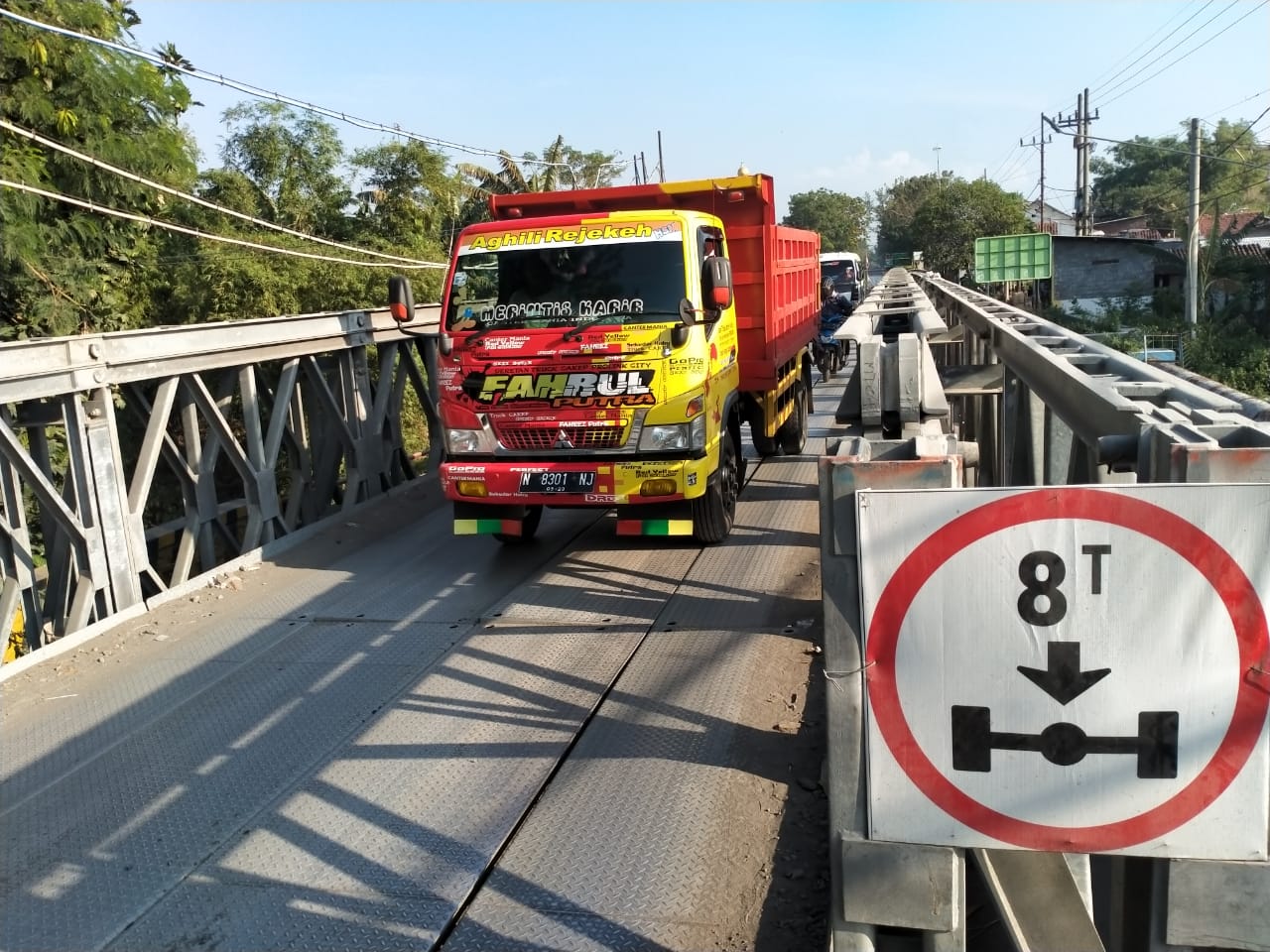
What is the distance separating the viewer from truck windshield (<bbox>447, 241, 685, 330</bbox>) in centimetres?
754

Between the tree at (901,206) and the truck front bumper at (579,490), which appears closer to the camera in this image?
the truck front bumper at (579,490)

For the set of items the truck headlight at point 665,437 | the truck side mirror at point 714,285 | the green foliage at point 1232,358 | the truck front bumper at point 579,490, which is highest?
the truck side mirror at point 714,285

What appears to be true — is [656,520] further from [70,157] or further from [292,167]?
[292,167]

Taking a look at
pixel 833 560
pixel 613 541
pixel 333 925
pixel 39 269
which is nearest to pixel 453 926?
pixel 333 925

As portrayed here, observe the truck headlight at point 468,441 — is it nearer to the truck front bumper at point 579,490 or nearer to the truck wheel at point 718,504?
the truck front bumper at point 579,490

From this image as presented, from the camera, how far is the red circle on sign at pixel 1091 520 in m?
1.86

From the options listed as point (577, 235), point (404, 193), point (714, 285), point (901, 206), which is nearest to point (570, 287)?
point (577, 235)

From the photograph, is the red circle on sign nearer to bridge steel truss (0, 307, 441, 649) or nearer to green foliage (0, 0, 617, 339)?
bridge steel truss (0, 307, 441, 649)

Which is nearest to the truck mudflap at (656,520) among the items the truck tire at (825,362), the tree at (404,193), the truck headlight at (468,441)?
the truck headlight at (468,441)

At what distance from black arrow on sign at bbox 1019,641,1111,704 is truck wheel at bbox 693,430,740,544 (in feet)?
18.8

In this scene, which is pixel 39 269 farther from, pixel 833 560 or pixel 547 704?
pixel 833 560

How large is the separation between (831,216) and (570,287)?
82276 mm

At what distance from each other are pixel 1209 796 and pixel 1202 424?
29.9 inches

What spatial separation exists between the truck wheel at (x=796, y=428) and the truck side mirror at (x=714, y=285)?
3953mm
